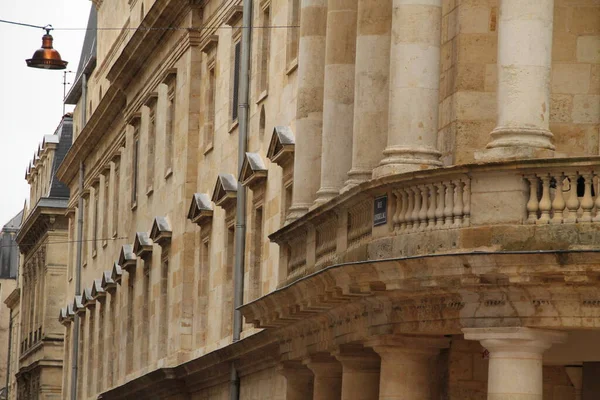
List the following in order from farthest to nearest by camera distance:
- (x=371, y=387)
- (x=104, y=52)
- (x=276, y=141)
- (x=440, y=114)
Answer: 1. (x=104, y=52)
2. (x=276, y=141)
3. (x=371, y=387)
4. (x=440, y=114)

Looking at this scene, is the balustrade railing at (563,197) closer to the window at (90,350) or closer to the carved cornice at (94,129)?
the carved cornice at (94,129)

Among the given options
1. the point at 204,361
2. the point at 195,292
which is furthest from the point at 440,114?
the point at 195,292

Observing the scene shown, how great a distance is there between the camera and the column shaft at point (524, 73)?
81.8 ft

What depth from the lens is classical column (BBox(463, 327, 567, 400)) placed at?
80.6ft

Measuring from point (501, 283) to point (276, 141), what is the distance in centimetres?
1294

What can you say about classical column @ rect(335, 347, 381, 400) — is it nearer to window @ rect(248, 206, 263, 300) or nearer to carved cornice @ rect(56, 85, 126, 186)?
window @ rect(248, 206, 263, 300)

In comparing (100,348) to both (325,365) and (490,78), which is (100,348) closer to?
(325,365)

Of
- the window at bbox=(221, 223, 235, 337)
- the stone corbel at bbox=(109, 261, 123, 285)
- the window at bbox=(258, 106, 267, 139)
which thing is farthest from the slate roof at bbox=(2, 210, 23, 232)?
the window at bbox=(258, 106, 267, 139)

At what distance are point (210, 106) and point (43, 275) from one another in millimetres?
42330

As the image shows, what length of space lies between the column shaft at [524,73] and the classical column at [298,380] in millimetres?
9456

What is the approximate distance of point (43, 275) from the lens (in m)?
87.8

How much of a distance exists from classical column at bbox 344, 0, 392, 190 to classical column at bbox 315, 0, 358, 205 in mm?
1223

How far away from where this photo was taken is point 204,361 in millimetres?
43281

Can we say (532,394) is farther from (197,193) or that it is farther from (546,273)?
(197,193)
